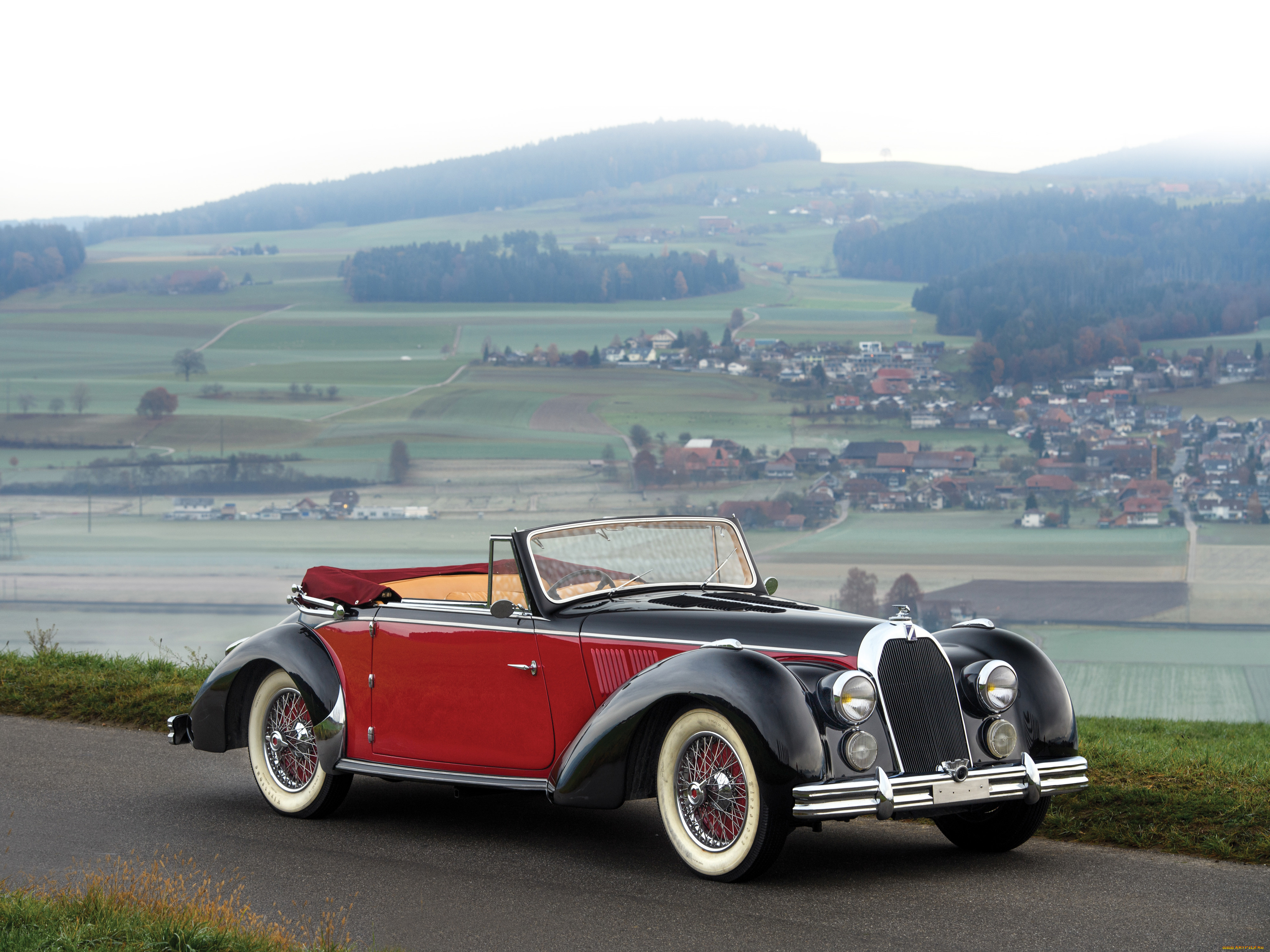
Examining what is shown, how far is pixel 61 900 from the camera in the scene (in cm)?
476

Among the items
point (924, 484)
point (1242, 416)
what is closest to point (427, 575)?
point (924, 484)

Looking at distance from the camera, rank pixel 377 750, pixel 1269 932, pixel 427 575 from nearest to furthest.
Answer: pixel 1269 932
pixel 377 750
pixel 427 575

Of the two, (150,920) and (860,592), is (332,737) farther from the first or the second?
(860,592)

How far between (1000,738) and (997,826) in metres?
0.63

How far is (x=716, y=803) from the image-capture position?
547cm

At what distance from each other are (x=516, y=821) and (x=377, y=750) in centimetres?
84

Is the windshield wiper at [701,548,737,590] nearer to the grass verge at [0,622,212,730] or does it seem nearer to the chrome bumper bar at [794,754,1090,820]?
the chrome bumper bar at [794,754,1090,820]

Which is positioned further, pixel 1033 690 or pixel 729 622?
pixel 1033 690

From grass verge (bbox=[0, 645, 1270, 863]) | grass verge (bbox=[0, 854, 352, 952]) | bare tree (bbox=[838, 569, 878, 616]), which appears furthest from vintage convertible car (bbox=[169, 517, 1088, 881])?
bare tree (bbox=[838, 569, 878, 616])

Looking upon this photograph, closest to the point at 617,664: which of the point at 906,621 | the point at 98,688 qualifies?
the point at 906,621

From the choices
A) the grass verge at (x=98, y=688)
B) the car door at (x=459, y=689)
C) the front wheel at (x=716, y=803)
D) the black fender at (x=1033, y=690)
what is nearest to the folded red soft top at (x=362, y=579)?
the car door at (x=459, y=689)

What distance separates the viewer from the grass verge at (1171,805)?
611 cm

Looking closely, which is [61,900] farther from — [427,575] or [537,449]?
[537,449]

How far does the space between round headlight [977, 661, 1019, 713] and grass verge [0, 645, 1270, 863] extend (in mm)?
1126
